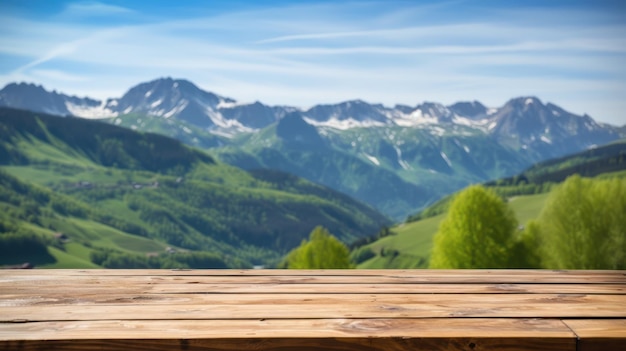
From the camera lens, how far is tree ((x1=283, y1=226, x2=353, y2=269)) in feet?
160

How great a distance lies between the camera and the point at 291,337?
9.83ft

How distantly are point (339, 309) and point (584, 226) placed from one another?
37.8 metres

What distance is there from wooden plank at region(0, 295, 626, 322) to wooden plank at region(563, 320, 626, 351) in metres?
0.17

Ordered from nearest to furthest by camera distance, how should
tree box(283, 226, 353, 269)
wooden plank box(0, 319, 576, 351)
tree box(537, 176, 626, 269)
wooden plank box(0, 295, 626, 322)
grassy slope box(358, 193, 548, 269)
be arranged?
wooden plank box(0, 319, 576, 351) < wooden plank box(0, 295, 626, 322) < tree box(537, 176, 626, 269) < tree box(283, 226, 353, 269) < grassy slope box(358, 193, 548, 269)

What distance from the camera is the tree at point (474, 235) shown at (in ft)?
125

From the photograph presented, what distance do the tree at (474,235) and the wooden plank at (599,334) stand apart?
35406 millimetres

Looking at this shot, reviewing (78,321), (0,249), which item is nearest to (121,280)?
(78,321)

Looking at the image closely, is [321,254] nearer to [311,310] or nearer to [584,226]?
[584,226]

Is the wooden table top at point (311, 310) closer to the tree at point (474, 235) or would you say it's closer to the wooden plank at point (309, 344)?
the wooden plank at point (309, 344)

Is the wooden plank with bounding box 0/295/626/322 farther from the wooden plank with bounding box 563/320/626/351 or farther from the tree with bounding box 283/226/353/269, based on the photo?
the tree with bounding box 283/226/353/269

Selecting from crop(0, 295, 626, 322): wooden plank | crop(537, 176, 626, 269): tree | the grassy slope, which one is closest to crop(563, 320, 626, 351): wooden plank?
crop(0, 295, 626, 322): wooden plank

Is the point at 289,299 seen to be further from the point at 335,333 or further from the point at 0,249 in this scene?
the point at 0,249

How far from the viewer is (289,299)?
3.88 metres

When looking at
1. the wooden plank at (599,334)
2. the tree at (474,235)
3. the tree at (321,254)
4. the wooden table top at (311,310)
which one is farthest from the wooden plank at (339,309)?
the tree at (321,254)
